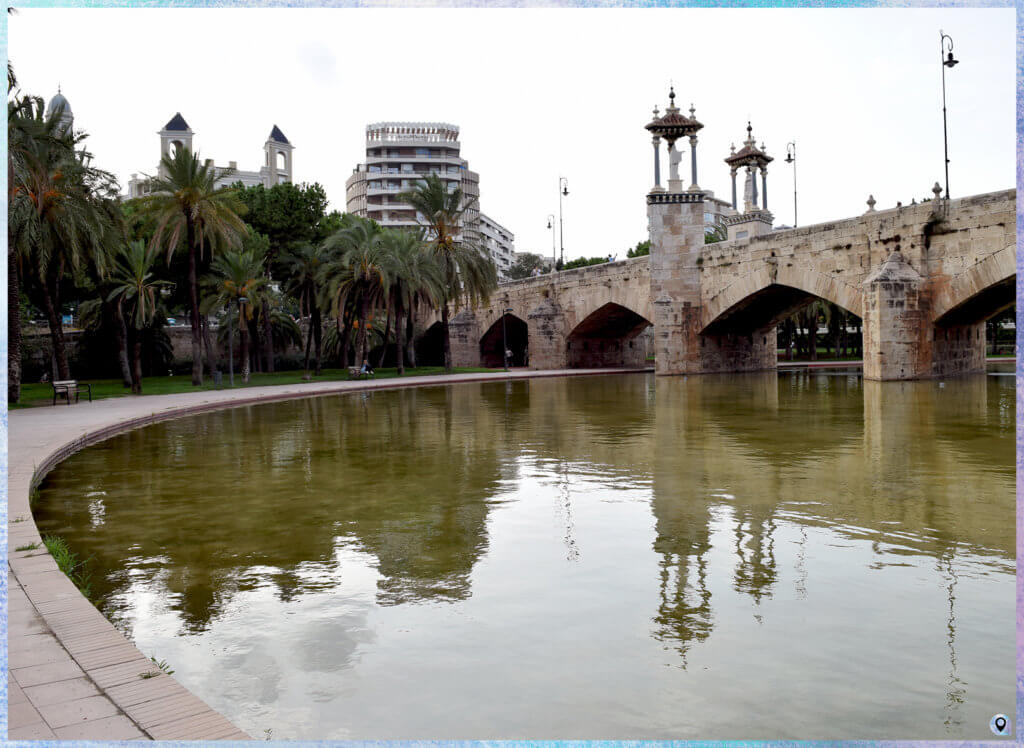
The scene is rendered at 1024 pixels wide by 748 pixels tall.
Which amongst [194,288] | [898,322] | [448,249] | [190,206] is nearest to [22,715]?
[898,322]

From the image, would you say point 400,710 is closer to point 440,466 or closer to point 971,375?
point 440,466

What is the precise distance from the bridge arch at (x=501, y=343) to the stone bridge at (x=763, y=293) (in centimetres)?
14

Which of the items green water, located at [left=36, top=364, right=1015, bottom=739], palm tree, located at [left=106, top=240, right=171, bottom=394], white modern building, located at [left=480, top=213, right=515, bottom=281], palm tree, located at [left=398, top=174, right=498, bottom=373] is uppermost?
white modern building, located at [left=480, top=213, right=515, bottom=281]

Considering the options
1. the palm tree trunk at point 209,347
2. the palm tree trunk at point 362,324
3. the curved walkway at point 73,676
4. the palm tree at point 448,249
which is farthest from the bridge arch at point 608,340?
the curved walkway at point 73,676

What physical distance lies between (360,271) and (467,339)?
16316 mm

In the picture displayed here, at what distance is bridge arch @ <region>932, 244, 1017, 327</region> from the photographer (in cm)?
2122

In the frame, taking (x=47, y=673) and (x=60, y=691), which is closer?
(x=60, y=691)

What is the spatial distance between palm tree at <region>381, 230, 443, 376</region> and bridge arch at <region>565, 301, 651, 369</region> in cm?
787

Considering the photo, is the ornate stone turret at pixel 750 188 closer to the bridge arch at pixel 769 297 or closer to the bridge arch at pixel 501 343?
the bridge arch at pixel 769 297

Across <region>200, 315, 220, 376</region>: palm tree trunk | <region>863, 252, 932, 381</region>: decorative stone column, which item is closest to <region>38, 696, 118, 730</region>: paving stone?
<region>863, 252, 932, 381</region>: decorative stone column

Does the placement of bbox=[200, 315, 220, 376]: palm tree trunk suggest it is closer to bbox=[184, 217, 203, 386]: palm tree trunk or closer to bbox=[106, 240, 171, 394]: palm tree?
bbox=[184, 217, 203, 386]: palm tree trunk

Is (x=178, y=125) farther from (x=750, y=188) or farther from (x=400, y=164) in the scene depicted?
(x=750, y=188)

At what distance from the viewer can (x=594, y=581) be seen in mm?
5012

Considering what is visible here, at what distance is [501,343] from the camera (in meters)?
50.1
